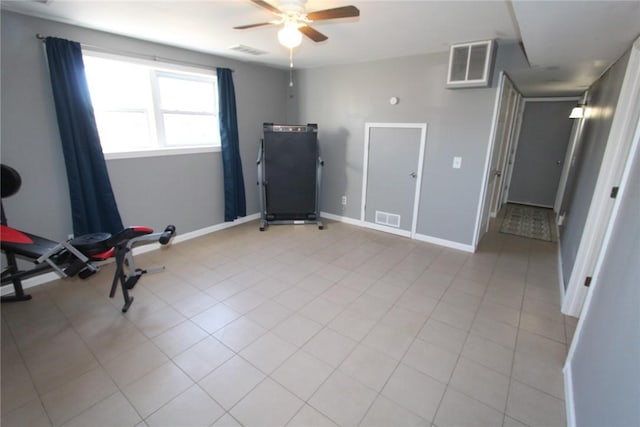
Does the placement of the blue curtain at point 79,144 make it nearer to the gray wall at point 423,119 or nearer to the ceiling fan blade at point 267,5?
the ceiling fan blade at point 267,5

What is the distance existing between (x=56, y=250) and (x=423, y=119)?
4.03 m

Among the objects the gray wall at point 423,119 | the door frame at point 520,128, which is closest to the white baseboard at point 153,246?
the gray wall at point 423,119

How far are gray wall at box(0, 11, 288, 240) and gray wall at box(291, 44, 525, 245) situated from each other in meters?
1.02

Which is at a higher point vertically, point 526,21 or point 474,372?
point 526,21

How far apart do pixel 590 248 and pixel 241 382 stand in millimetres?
2867

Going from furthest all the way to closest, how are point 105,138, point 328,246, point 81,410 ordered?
point 328,246 → point 105,138 → point 81,410

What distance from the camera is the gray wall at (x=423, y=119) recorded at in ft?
11.7

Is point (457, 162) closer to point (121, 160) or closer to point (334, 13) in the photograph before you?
point (334, 13)

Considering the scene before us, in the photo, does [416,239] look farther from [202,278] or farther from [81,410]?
[81,410]

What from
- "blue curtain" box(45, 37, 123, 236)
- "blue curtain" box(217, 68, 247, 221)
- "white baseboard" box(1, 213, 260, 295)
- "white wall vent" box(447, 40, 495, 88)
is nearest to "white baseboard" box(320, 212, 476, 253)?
"white baseboard" box(1, 213, 260, 295)

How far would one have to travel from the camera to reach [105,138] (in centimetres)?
327

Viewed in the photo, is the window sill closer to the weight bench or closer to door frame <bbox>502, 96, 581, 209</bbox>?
the weight bench

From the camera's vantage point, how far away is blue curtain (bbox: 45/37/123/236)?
2.72m

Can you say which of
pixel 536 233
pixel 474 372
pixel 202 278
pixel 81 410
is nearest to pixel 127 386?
pixel 81 410
